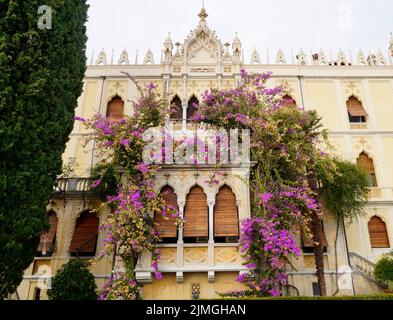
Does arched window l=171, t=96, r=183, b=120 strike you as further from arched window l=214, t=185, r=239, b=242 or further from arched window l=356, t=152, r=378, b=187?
arched window l=356, t=152, r=378, b=187

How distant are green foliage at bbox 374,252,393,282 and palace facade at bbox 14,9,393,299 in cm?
35

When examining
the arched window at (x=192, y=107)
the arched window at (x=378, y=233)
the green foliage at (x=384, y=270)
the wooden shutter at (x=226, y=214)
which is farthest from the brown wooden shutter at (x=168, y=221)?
the arched window at (x=378, y=233)

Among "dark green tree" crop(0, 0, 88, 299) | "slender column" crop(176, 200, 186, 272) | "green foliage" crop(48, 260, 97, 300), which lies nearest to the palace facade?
"slender column" crop(176, 200, 186, 272)

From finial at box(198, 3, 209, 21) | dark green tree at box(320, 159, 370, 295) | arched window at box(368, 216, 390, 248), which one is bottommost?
arched window at box(368, 216, 390, 248)

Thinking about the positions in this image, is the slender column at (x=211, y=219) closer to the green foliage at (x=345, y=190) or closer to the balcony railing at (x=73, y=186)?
the green foliage at (x=345, y=190)

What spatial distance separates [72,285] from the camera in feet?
46.4

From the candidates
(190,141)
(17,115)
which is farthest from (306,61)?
(17,115)

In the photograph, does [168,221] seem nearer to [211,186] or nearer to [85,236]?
[211,186]

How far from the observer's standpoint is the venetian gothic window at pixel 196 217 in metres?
14.7

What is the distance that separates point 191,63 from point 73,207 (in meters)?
11.0

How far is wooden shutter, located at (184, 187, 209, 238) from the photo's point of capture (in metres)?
14.7

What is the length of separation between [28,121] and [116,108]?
1107 cm

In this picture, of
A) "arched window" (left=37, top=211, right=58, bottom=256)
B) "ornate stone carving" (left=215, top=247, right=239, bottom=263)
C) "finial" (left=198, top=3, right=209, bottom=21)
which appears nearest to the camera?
"ornate stone carving" (left=215, top=247, right=239, bottom=263)

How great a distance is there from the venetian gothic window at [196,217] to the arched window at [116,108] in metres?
8.52
